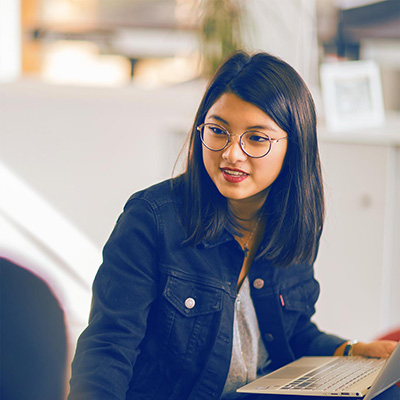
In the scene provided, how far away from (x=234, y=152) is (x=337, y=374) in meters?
0.42

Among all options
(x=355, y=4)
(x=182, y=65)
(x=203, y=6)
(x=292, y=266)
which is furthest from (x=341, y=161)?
(x=182, y=65)

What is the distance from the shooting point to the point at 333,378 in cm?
100

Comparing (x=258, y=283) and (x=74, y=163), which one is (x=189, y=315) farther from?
(x=74, y=163)

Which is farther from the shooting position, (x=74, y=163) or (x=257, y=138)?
(x=74, y=163)

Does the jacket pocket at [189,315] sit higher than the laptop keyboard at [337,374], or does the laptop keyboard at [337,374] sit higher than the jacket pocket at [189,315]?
the jacket pocket at [189,315]

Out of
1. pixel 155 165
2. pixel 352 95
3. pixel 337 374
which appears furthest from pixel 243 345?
pixel 352 95

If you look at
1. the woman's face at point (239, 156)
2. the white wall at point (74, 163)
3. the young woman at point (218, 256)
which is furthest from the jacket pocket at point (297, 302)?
the white wall at point (74, 163)

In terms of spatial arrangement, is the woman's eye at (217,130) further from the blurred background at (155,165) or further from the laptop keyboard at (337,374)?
the blurred background at (155,165)

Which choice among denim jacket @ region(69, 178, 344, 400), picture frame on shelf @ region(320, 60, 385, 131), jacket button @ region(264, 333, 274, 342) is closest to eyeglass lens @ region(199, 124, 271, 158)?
denim jacket @ region(69, 178, 344, 400)

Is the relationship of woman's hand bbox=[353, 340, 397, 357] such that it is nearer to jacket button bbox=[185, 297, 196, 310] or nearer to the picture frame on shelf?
jacket button bbox=[185, 297, 196, 310]

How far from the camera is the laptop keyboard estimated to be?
95 cm

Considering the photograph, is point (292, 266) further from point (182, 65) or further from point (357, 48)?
point (182, 65)

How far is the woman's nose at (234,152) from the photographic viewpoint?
0.97 metres

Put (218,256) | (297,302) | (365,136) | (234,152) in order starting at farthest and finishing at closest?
(365,136), (297,302), (218,256), (234,152)
